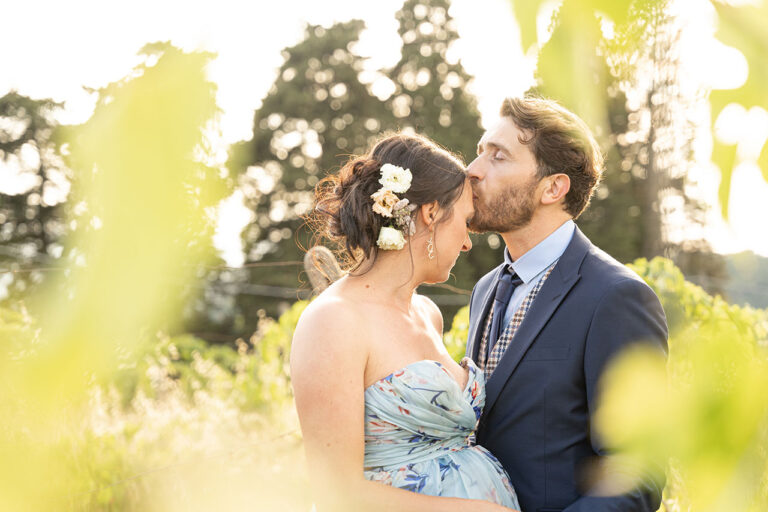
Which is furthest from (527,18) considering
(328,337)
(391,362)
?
(391,362)

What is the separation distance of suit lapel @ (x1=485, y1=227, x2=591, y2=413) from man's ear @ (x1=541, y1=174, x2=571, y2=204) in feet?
1.18

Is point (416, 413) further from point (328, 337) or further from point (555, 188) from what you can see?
point (555, 188)

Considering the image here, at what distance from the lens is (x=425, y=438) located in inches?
85.9

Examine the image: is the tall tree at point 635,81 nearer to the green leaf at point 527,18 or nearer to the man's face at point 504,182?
the green leaf at point 527,18

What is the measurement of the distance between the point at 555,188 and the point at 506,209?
0.78ft

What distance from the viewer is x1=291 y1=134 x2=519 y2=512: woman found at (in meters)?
1.91

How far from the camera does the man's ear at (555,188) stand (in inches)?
106

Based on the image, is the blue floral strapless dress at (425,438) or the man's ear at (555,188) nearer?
the blue floral strapless dress at (425,438)

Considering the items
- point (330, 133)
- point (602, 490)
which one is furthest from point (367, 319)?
point (330, 133)

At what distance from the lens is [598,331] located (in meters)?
2.13

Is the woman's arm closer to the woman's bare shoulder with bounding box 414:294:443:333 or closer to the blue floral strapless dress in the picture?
the blue floral strapless dress

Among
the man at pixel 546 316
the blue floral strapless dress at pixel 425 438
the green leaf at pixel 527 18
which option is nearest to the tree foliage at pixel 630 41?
the green leaf at pixel 527 18

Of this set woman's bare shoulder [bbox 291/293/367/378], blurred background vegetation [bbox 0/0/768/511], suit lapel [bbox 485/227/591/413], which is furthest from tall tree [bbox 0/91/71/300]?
suit lapel [bbox 485/227/591/413]

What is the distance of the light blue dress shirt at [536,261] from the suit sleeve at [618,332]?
1.38ft
